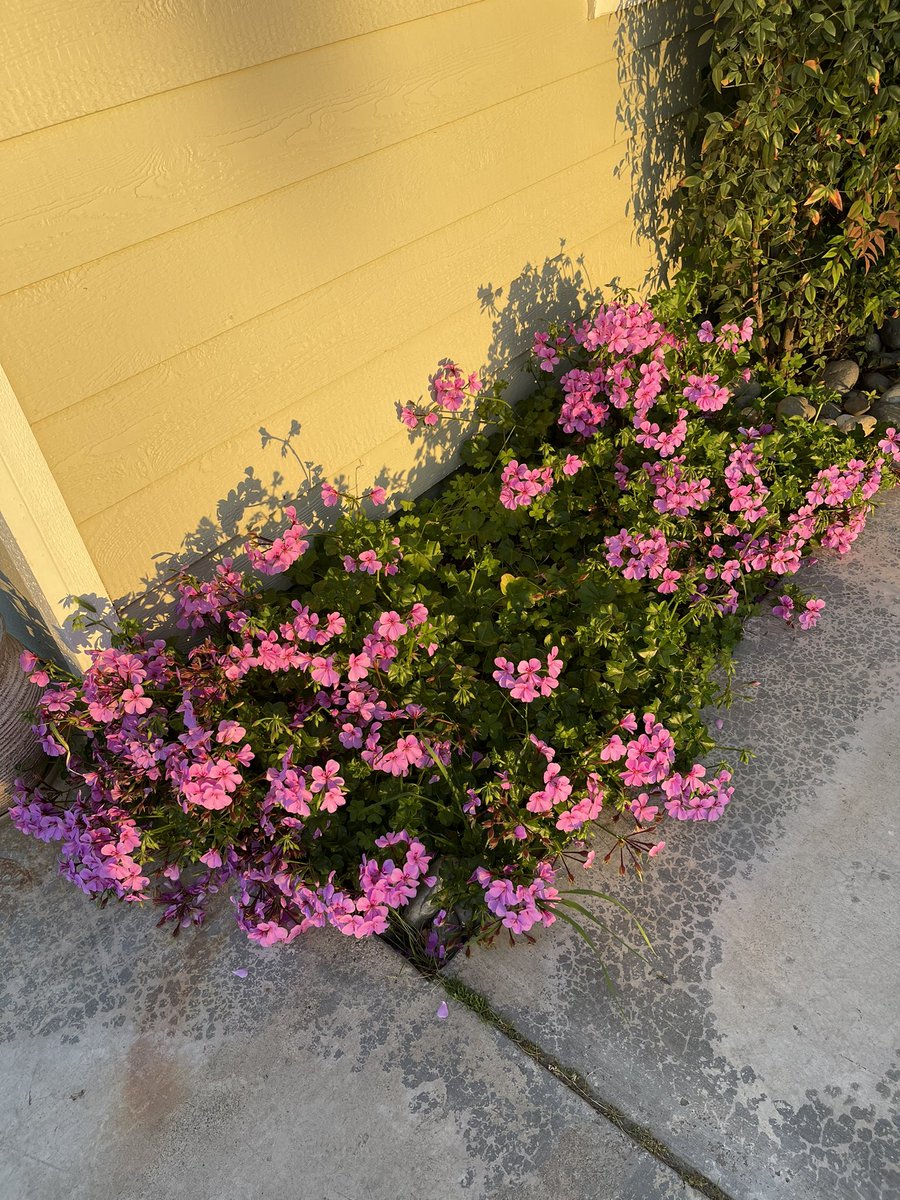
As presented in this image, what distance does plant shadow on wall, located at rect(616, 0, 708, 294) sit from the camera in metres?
2.82

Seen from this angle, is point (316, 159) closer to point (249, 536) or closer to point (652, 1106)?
point (249, 536)

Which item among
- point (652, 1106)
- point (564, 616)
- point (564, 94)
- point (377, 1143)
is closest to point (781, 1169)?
point (652, 1106)

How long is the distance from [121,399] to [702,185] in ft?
7.10

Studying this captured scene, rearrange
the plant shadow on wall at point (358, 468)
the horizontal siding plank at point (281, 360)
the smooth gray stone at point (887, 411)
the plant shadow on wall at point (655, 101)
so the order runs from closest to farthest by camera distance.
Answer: the horizontal siding plank at point (281, 360)
the plant shadow on wall at point (358, 468)
the plant shadow on wall at point (655, 101)
the smooth gray stone at point (887, 411)

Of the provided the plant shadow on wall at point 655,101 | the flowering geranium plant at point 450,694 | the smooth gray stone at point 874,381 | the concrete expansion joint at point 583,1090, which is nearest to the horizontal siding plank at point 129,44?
the flowering geranium plant at point 450,694

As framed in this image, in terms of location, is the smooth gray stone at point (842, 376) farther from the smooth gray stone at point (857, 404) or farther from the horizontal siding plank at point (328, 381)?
the horizontal siding plank at point (328, 381)

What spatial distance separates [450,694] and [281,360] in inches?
36.4

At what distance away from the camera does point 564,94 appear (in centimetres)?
262

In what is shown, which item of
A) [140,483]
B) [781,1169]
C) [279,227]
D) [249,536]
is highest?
[279,227]

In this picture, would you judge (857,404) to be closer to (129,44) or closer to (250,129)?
(250,129)

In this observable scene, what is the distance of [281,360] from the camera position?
85.4 inches

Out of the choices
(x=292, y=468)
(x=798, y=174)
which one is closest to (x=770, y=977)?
(x=292, y=468)

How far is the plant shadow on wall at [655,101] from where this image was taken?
111 inches

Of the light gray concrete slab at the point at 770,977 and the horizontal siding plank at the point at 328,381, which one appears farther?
the horizontal siding plank at the point at 328,381
